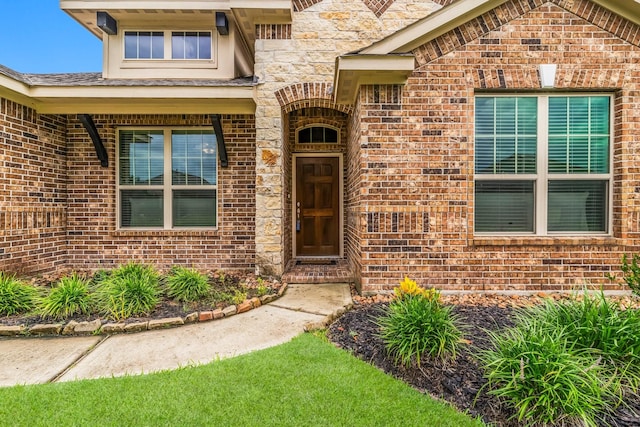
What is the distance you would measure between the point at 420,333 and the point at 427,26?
383 centimetres

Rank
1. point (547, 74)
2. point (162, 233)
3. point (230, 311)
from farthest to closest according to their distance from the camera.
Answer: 1. point (162, 233)
2. point (547, 74)
3. point (230, 311)

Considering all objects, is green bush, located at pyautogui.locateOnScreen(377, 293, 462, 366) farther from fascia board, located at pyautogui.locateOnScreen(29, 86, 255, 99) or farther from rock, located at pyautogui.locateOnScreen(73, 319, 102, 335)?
fascia board, located at pyautogui.locateOnScreen(29, 86, 255, 99)

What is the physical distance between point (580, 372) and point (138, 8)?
7856mm

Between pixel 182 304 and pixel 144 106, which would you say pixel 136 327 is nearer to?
pixel 182 304

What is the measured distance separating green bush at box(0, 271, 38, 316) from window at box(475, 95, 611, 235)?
6.00m

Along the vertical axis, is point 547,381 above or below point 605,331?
below

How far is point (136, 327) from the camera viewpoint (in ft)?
12.3

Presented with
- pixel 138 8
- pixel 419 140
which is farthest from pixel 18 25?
pixel 419 140

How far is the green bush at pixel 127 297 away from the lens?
13.2ft

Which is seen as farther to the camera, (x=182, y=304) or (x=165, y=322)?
(x=182, y=304)

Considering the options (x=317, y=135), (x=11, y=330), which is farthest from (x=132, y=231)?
(x=317, y=135)

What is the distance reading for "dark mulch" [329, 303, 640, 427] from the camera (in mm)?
2252

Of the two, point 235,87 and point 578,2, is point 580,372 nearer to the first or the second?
point 578,2

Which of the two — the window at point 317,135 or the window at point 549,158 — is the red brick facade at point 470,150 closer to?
the window at point 549,158
